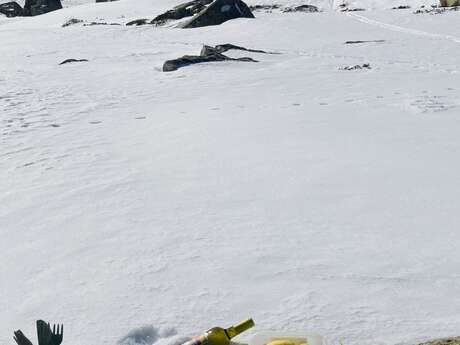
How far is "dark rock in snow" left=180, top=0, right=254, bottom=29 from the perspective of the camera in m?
19.9

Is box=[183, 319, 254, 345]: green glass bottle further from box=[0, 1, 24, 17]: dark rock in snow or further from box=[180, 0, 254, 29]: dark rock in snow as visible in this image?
box=[0, 1, 24, 17]: dark rock in snow

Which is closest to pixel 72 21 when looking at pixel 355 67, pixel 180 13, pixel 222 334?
pixel 180 13

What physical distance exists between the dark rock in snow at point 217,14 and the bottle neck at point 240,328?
60.1 ft

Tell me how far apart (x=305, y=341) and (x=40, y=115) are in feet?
22.4

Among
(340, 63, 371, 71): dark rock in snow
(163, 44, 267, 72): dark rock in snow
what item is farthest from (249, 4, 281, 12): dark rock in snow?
(340, 63, 371, 71): dark rock in snow

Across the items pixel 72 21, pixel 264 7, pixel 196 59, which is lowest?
pixel 196 59

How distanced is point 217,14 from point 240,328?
60.8 feet

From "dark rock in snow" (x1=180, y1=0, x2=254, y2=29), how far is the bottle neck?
1832cm

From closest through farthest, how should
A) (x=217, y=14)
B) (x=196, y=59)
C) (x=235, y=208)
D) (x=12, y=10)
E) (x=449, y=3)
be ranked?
(x=235, y=208) → (x=196, y=59) → (x=217, y=14) → (x=449, y=3) → (x=12, y=10)

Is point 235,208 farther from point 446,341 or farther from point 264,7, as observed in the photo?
point 264,7

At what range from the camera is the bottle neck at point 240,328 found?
236 centimetres

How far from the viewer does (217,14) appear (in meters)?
20.0

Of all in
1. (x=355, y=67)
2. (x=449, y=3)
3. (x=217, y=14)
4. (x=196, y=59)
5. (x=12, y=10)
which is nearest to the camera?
(x=355, y=67)

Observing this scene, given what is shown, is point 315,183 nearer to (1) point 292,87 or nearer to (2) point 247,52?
(1) point 292,87
